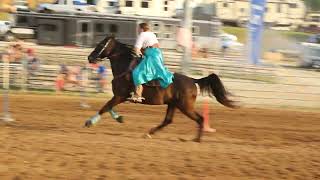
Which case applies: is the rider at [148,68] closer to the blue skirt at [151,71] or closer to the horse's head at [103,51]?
the blue skirt at [151,71]

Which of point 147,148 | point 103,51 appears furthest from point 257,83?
point 147,148

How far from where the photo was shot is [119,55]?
478 inches

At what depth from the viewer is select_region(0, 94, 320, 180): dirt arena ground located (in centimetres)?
843

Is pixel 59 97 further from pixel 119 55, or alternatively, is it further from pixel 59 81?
pixel 119 55

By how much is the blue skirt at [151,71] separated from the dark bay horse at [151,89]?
0.16 meters

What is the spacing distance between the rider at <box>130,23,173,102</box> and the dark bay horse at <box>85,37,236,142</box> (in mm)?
148

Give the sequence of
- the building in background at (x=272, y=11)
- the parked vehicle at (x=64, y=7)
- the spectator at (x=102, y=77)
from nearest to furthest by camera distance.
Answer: the spectator at (x=102, y=77) < the parked vehicle at (x=64, y=7) < the building in background at (x=272, y=11)

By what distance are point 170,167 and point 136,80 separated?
333 centimetres

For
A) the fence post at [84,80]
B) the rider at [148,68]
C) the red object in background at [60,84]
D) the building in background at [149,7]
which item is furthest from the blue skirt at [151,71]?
the building in background at [149,7]

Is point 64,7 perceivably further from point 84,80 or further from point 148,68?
point 148,68

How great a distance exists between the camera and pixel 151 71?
1176cm

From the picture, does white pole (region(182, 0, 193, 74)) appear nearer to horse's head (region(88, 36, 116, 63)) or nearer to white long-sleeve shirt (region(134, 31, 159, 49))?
horse's head (region(88, 36, 116, 63))

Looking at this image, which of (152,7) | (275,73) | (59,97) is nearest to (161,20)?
(152,7)

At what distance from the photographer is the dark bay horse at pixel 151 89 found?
11.9m
